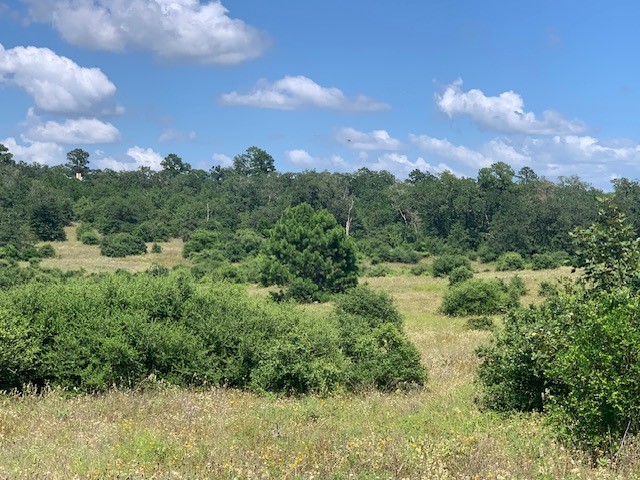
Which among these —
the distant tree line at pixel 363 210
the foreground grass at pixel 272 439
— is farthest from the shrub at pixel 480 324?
the distant tree line at pixel 363 210

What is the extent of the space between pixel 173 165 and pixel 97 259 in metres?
64.0

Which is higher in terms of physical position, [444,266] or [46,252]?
[444,266]

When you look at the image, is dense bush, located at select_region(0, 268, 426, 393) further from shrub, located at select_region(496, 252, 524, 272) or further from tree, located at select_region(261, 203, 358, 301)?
shrub, located at select_region(496, 252, 524, 272)

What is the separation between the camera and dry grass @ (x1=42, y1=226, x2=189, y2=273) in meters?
54.1

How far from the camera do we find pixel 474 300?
31.3 metres

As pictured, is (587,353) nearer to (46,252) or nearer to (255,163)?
(46,252)

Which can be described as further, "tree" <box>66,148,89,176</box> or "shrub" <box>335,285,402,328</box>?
"tree" <box>66,148,89,176</box>

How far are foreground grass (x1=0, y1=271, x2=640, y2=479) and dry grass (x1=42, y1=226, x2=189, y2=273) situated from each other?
43734mm

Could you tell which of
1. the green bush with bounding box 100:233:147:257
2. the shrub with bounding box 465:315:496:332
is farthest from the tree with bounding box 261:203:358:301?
the green bush with bounding box 100:233:147:257

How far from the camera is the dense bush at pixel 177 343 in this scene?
1167 centimetres

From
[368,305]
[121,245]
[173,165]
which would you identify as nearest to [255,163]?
[173,165]

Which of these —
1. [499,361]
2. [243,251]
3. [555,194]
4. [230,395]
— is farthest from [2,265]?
[555,194]

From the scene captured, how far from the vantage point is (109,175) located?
11169 cm

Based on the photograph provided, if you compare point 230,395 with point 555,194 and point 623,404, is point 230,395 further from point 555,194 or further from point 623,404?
point 555,194
